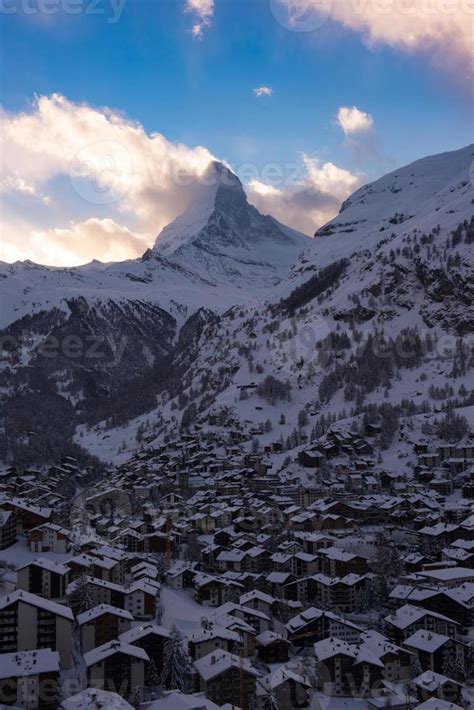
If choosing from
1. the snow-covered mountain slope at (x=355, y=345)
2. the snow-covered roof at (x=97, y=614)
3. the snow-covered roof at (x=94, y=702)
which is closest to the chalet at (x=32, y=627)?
the snow-covered roof at (x=97, y=614)

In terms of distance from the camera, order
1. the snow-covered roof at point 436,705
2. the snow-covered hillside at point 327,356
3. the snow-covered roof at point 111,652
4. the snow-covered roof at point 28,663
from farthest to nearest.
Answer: the snow-covered hillside at point 327,356 → the snow-covered roof at point 111,652 → the snow-covered roof at point 436,705 → the snow-covered roof at point 28,663

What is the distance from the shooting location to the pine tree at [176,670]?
32906mm

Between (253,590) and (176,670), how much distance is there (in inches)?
533

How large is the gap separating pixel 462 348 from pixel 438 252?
29.2 meters

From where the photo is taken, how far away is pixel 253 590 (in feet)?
151

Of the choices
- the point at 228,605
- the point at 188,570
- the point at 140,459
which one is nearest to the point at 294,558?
the point at 188,570

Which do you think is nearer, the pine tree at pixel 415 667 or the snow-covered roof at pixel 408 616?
the pine tree at pixel 415 667

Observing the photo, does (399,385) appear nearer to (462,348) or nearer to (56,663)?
(462,348)

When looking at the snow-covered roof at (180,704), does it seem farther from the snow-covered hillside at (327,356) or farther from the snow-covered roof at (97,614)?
the snow-covered hillside at (327,356)

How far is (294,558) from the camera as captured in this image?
51812 millimetres

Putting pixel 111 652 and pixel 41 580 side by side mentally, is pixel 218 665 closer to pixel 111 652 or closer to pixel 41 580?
pixel 111 652

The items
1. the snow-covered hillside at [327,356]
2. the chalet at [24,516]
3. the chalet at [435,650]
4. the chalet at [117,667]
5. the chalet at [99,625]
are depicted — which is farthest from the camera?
the snow-covered hillside at [327,356]

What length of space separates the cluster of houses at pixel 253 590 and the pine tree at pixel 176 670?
0.91 ft

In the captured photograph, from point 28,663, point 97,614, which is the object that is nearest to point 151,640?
point 97,614
